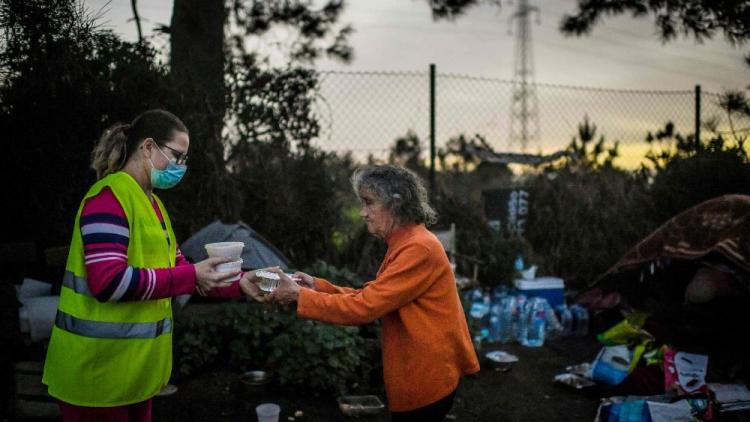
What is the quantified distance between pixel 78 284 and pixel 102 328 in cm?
18

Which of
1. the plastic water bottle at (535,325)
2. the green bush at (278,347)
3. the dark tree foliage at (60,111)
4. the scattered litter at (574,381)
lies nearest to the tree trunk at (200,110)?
the dark tree foliage at (60,111)

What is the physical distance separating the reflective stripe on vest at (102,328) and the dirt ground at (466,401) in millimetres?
2262

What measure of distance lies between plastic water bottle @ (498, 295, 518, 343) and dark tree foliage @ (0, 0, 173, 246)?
4.11 metres

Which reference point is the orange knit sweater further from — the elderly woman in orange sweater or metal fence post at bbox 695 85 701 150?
metal fence post at bbox 695 85 701 150

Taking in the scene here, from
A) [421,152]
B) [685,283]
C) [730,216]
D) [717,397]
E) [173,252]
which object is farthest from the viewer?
[421,152]

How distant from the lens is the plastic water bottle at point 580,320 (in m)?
7.01

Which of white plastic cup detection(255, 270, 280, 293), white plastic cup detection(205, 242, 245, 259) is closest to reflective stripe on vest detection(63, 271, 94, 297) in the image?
white plastic cup detection(205, 242, 245, 259)

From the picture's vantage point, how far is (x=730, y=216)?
4844 millimetres

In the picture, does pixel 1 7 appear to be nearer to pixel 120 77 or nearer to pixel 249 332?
pixel 120 77

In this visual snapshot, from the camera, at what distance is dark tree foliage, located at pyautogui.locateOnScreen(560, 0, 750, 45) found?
735cm

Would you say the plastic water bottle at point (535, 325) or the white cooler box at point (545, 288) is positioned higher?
the white cooler box at point (545, 288)

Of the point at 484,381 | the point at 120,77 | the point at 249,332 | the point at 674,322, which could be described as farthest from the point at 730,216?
the point at 120,77

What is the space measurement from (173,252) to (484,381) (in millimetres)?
3679

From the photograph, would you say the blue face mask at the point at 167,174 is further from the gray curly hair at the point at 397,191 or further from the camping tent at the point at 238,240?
the camping tent at the point at 238,240
